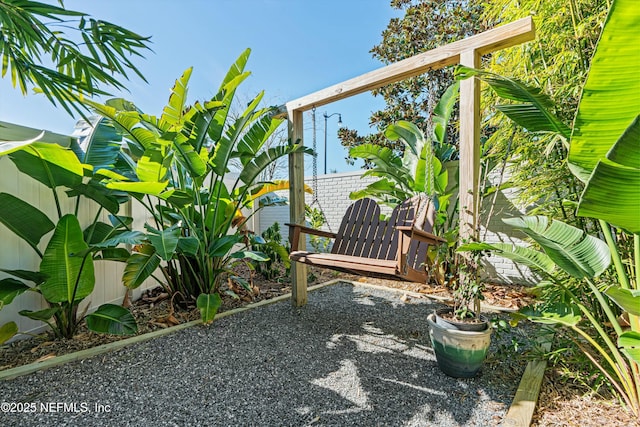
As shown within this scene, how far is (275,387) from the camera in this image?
181cm

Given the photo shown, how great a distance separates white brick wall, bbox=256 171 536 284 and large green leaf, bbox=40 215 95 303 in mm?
2817

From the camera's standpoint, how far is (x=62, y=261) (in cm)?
207

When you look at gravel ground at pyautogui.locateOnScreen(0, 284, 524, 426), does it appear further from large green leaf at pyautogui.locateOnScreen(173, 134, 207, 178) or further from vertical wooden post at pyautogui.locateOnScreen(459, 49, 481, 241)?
large green leaf at pyautogui.locateOnScreen(173, 134, 207, 178)

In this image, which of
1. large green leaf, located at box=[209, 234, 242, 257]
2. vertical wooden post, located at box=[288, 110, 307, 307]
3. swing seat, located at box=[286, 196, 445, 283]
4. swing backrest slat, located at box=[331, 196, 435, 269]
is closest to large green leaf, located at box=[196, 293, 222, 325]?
large green leaf, located at box=[209, 234, 242, 257]

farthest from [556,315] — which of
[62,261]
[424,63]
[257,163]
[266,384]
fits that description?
[62,261]

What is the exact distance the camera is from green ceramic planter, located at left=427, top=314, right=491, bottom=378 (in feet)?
6.00

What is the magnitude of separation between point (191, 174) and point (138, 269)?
89 cm

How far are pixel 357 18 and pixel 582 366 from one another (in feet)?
24.7

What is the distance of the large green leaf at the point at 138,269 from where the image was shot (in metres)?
2.36

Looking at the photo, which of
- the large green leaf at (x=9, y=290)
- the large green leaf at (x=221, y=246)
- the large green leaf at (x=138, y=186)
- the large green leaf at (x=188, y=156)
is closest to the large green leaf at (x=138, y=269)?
the large green leaf at (x=221, y=246)

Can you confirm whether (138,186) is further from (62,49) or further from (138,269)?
(62,49)

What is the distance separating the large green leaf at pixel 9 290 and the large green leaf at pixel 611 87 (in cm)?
335

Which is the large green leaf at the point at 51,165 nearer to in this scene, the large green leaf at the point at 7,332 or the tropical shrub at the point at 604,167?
the large green leaf at the point at 7,332

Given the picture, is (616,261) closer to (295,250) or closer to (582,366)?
(582,366)
